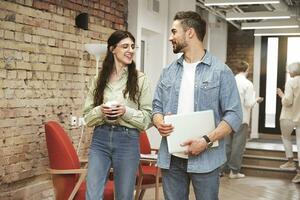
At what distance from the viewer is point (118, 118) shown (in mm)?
2818

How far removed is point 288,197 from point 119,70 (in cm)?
382

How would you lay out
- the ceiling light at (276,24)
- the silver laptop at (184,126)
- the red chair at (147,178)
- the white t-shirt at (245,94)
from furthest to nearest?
the ceiling light at (276,24) < the white t-shirt at (245,94) < the red chair at (147,178) < the silver laptop at (184,126)

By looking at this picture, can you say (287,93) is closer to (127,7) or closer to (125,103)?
(127,7)

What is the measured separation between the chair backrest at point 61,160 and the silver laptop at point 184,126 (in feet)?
5.14

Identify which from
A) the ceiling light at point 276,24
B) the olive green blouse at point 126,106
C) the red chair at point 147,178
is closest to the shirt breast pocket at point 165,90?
the olive green blouse at point 126,106

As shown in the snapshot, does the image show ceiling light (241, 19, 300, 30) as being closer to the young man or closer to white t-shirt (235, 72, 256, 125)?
white t-shirt (235, 72, 256, 125)

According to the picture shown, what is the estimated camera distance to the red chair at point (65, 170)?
3.49 metres

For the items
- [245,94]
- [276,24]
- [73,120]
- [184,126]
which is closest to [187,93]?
[184,126]

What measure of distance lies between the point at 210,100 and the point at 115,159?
2.79ft

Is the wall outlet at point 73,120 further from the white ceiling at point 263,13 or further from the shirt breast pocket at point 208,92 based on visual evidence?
the white ceiling at point 263,13

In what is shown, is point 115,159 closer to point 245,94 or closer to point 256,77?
point 245,94

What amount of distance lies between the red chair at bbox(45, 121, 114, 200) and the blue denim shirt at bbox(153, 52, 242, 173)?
4.30 ft

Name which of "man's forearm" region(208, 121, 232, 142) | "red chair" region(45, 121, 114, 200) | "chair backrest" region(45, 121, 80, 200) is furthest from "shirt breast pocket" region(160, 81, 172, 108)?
"chair backrest" region(45, 121, 80, 200)

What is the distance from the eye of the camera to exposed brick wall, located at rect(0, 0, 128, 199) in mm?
3732
